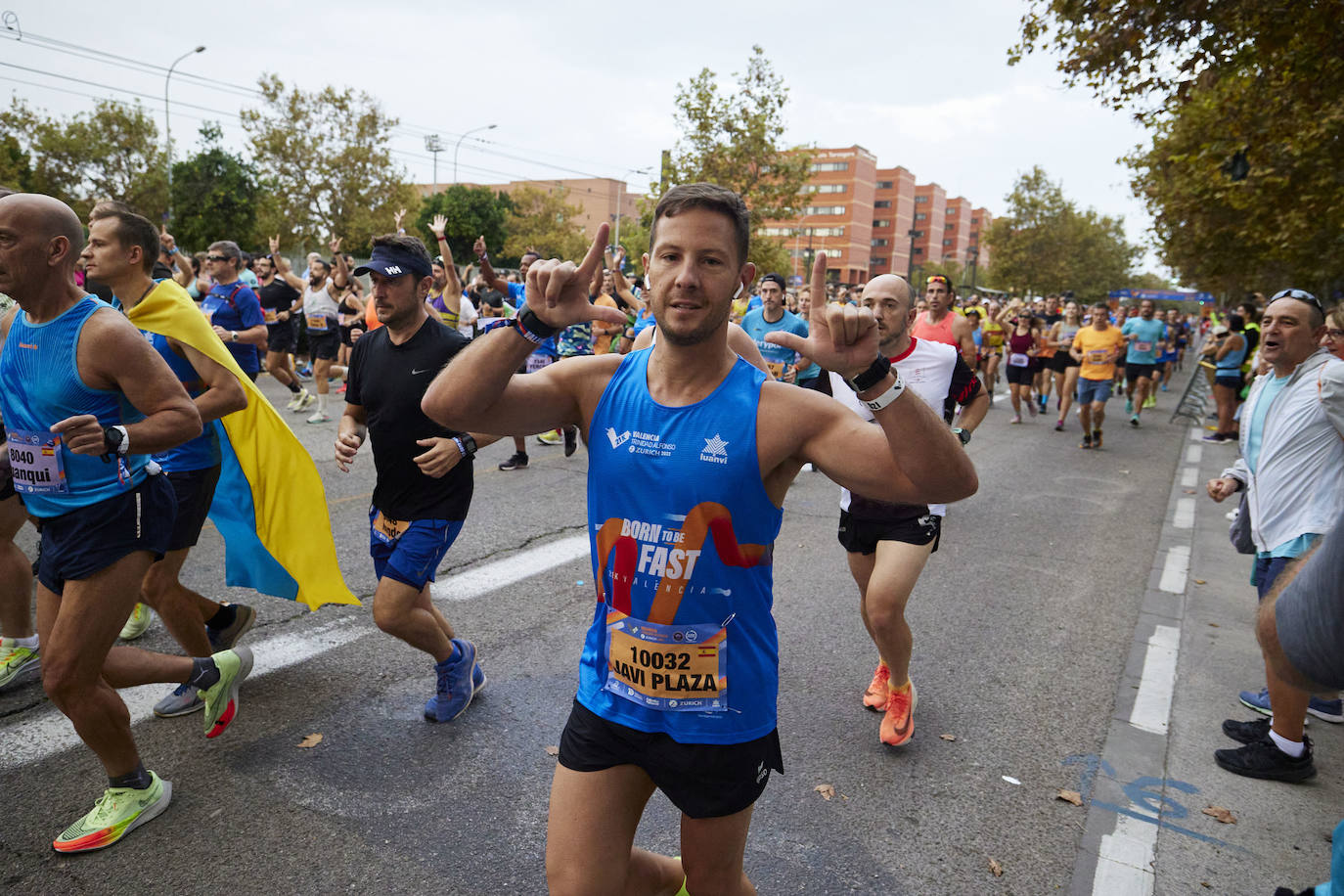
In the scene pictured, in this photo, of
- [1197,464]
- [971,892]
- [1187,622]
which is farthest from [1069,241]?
[971,892]

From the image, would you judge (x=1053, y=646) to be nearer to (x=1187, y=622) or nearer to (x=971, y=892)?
(x=1187, y=622)

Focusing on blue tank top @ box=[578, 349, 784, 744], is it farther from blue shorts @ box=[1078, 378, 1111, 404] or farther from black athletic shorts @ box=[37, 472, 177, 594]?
blue shorts @ box=[1078, 378, 1111, 404]

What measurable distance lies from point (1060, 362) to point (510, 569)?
12969 mm

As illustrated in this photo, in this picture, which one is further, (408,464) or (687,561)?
(408,464)

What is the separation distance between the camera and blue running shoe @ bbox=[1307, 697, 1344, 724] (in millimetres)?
4613

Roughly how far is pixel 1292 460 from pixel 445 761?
13.4 ft

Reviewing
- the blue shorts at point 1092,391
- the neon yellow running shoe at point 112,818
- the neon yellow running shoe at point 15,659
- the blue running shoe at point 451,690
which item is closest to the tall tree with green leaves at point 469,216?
the blue shorts at point 1092,391

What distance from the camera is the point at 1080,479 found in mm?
11102

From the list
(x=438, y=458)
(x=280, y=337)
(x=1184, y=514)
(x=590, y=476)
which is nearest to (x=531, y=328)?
(x=590, y=476)

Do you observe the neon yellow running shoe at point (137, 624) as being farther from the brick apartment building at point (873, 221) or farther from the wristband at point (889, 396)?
the brick apartment building at point (873, 221)

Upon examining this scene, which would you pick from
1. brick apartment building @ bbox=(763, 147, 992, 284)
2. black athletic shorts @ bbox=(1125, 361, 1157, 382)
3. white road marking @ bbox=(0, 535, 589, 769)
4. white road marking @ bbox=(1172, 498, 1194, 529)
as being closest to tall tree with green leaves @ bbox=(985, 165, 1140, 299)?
brick apartment building @ bbox=(763, 147, 992, 284)

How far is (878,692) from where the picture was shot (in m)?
4.43

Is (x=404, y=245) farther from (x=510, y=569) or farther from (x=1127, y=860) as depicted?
(x=1127, y=860)

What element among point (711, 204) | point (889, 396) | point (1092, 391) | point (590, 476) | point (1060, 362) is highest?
point (711, 204)
